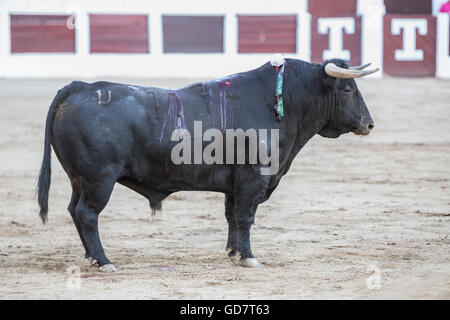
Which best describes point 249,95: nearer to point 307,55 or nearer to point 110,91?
point 110,91

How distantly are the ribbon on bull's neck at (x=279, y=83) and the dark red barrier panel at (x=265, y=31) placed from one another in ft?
39.2

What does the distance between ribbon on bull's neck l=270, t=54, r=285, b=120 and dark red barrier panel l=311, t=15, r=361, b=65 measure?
38.3 ft

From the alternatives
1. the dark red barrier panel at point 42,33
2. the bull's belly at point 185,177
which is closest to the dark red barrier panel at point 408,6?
the dark red barrier panel at point 42,33

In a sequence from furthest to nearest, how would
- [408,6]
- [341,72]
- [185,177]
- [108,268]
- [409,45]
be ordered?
[408,6] < [409,45] < [341,72] < [185,177] < [108,268]

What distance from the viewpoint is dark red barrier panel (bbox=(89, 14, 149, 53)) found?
18922mm

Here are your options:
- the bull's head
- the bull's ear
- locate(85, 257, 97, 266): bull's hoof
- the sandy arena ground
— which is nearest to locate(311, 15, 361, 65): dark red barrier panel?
the sandy arena ground

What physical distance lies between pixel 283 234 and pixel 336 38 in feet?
36.7

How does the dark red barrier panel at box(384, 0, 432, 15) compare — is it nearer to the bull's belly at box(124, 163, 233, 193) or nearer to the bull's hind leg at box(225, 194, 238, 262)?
the bull's hind leg at box(225, 194, 238, 262)

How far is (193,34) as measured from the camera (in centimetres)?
1905

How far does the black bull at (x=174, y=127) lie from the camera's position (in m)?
6.73

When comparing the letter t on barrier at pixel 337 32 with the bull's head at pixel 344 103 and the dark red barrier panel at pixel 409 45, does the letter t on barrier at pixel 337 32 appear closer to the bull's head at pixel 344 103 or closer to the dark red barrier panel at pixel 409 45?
the dark red barrier panel at pixel 409 45

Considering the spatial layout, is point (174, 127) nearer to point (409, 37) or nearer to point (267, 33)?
point (267, 33)

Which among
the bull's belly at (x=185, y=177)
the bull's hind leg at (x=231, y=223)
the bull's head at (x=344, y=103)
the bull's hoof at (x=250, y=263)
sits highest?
the bull's head at (x=344, y=103)

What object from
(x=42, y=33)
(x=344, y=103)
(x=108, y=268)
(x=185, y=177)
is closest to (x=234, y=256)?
(x=185, y=177)
